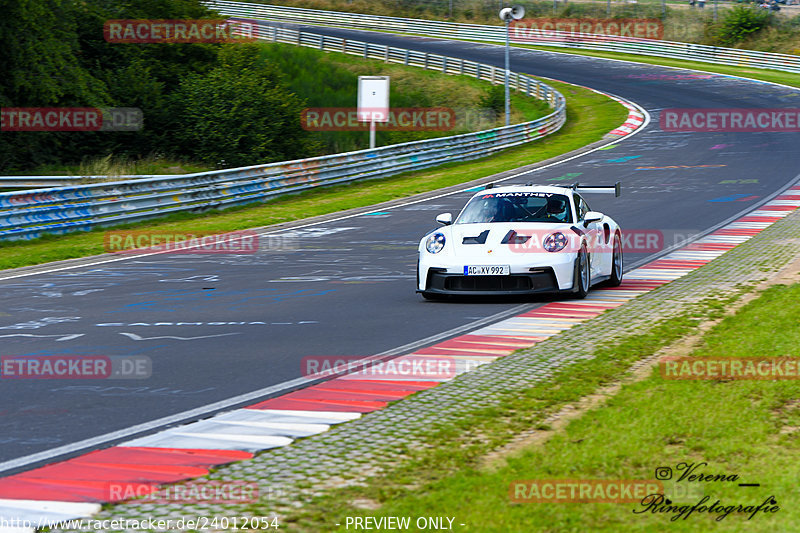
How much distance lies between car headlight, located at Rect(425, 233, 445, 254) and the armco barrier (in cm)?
5558

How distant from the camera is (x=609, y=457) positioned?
5684 mm

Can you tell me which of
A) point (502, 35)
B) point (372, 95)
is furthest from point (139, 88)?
point (502, 35)

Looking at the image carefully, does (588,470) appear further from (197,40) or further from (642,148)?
(197,40)

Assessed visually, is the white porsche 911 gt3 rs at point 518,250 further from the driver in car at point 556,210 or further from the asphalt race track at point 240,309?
the asphalt race track at point 240,309

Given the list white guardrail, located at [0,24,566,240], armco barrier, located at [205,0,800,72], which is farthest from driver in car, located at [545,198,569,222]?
armco barrier, located at [205,0,800,72]

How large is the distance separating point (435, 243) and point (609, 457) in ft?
23.9

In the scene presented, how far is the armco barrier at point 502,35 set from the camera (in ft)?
216

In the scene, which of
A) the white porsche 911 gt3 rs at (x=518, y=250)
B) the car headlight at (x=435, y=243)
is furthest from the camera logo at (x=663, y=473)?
the car headlight at (x=435, y=243)

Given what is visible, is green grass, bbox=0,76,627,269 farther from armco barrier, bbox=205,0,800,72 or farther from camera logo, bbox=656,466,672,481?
armco barrier, bbox=205,0,800,72

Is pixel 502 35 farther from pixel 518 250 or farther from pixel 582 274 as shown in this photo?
pixel 518 250

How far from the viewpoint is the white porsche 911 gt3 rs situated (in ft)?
40.4

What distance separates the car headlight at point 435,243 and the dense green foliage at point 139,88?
23.5m

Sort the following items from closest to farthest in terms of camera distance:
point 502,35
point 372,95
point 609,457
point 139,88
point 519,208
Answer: point 609,457 → point 519,208 → point 372,95 → point 139,88 → point 502,35

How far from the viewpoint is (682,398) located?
7117 millimetres
